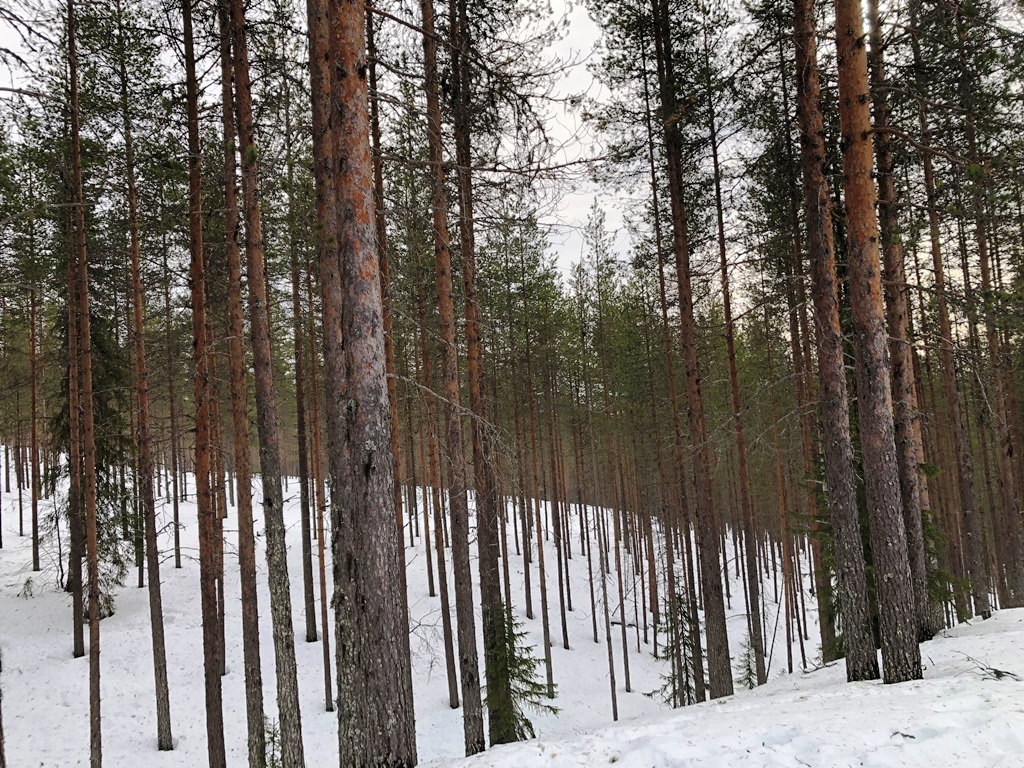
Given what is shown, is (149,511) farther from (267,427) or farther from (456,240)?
(456,240)

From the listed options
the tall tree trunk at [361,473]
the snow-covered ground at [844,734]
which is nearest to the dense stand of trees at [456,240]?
the tall tree trunk at [361,473]

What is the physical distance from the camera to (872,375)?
611cm

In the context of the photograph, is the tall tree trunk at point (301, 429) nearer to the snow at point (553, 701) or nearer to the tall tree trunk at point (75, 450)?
the snow at point (553, 701)

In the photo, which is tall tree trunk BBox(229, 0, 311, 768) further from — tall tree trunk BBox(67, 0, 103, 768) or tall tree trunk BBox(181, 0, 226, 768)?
tall tree trunk BBox(67, 0, 103, 768)

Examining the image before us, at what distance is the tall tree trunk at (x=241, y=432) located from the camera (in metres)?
7.96

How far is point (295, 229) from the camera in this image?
8492mm

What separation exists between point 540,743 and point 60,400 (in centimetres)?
1905

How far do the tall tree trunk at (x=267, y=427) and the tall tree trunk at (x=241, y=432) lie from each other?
32cm

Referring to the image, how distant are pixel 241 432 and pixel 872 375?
8.29m

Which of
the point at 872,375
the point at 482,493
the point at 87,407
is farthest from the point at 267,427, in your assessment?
the point at 872,375

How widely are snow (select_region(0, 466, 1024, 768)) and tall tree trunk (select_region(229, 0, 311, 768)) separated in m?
3.07

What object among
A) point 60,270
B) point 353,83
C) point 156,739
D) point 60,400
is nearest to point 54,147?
point 60,270

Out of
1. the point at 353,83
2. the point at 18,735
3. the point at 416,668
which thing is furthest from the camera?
the point at 416,668

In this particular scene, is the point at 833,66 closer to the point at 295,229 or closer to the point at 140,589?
the point at 295,229
